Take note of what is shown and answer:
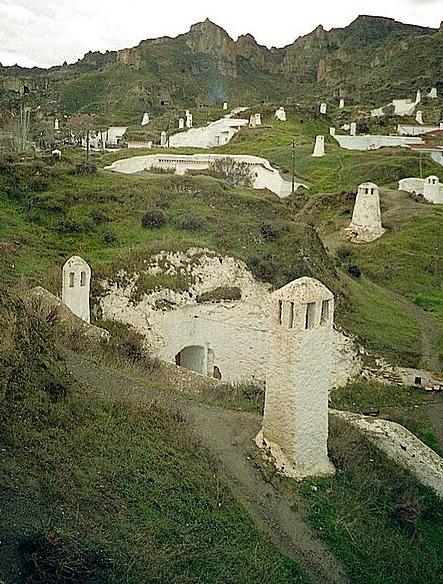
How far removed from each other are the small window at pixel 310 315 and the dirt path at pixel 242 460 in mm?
2327

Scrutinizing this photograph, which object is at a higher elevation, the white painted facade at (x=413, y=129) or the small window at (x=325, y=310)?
the white painted facade at (x=413, y=129)

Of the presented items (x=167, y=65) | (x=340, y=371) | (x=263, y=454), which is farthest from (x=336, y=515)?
(x=167, y=65)

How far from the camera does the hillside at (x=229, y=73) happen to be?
100 metres

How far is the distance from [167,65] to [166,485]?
11940 centimetres

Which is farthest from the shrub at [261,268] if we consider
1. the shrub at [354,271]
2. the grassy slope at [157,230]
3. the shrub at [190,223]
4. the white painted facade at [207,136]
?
the white painted facade at [207,136]

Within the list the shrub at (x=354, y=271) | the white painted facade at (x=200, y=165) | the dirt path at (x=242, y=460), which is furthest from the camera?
the white painted facade at (x=200, y=165)

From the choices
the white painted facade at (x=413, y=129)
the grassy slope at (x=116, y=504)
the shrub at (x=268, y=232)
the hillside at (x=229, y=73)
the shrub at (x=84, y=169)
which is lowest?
the grassy slope at (x=116, y=504)

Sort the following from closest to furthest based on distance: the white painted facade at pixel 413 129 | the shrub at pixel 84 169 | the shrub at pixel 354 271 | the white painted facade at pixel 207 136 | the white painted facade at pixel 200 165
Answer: the shrub at pixel 84 169 < the shrub at pixel 354 271 < the white painted facade at pixel 200 165 < the white painted facade at pixel 207 136 < the white painted facade at pixel 413 129

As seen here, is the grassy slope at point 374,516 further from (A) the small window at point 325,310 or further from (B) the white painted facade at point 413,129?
(B) the white painted facade at point 413,129

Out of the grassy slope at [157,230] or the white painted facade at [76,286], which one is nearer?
the white painted facade at [76,286]

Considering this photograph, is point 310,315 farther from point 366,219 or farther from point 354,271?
point 366,219

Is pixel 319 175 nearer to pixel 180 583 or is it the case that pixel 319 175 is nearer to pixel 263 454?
pixel 263 454

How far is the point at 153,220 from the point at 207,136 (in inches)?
1517

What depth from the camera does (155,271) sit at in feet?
67.0
